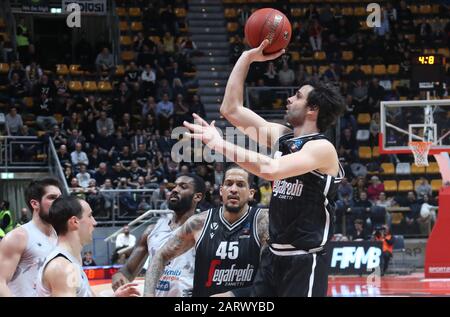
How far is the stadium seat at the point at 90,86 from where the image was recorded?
20.5 meters

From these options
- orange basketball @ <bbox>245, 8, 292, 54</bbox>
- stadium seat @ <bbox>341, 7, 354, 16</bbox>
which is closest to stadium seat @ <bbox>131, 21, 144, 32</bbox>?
stadium seat @ <bbox>341, 7, 354, 16</bbox>

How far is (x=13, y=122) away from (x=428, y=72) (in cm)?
798

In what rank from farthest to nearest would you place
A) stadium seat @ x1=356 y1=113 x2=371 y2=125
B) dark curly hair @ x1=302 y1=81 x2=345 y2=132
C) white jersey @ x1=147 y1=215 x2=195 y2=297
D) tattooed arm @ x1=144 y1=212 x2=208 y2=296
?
1. stadium seat @ x1=356 y1=113 x2=371 y2=125
2. white jersey @ x1=147 y1=215 x2=195 y2=297
3. tattooed arm @ x1=144 y1=212 x2=208 y2=296
4. dark curly hair @ x1=302 y1=81 x2=345 y2=132

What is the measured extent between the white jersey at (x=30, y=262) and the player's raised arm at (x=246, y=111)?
1.58 m

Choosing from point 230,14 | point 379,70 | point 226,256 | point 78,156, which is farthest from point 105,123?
point 226,256

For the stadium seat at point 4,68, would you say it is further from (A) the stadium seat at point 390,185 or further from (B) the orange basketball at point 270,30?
(B) the orange basketball at point 270,30

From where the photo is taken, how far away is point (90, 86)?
2052cm

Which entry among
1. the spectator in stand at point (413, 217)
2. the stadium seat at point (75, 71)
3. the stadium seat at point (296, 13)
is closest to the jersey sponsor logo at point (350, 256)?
the spectator in stand at point (413, 217)

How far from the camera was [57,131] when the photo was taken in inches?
712

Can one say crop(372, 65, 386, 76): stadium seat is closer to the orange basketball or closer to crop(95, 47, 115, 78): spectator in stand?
crop(95, 47, 115, 78): spectator in stand

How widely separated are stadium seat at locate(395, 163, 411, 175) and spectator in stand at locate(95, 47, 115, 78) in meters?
6.71

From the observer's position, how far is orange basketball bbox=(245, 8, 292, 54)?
6.34 metres

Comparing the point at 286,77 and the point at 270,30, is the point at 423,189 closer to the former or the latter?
the point at 286,77

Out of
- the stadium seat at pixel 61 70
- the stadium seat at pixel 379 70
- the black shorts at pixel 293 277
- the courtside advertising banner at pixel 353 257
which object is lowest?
the courtside advertising banner at pixel 353 257
